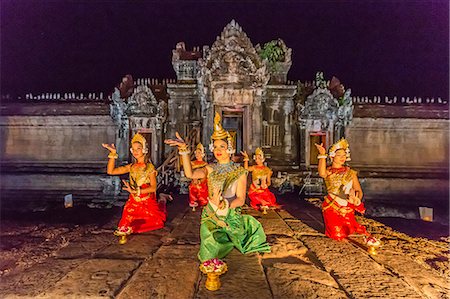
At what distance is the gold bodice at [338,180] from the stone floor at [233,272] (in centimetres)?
86

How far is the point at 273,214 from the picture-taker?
743cm

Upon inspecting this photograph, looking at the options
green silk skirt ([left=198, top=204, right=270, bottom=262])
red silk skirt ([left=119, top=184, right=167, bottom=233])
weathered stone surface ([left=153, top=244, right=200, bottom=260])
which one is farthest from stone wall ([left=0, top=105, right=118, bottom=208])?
green silk skirt ([left=198, top=204, right=270, bottom=262])

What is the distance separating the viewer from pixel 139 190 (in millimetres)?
5457

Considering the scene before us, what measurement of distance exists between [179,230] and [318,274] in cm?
302

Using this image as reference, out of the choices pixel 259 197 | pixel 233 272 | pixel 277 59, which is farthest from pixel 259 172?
pixel 277 59

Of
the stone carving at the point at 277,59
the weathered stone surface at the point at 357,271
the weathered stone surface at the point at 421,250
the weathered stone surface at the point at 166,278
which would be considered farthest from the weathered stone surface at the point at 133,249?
the stone carving at the point at 277,59

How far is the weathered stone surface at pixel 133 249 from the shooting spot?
406 centimetres

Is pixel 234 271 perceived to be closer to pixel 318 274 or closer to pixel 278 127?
pixel 318 274

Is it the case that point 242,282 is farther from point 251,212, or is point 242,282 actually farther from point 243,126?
point 243,126

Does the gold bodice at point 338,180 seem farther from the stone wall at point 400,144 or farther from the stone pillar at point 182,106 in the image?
the stone wall at point 400,144

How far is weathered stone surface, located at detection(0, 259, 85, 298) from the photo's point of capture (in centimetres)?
299

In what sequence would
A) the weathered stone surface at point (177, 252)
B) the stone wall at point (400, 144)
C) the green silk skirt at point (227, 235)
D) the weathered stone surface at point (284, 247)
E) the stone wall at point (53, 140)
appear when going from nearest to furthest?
the green silk skirt at point (227, 235), the weathered stone surface at point (177, 252), the weathered stone surface at point (284, 247), the stone wall at point (400, 144), the stone wall at point (53, 140)

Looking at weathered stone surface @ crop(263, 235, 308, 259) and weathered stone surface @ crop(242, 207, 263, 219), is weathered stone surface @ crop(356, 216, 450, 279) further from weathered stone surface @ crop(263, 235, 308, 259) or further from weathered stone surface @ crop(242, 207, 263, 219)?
weathered stone surface @ crop(242, 207, 263, 219)

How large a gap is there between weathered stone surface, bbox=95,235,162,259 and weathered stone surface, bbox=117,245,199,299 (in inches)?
10.1
